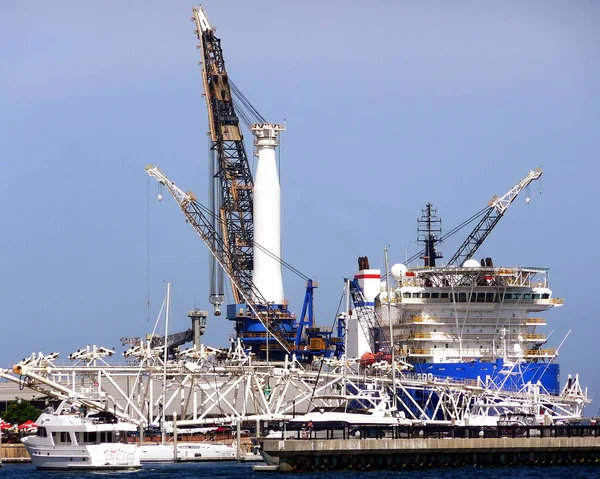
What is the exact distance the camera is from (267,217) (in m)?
168

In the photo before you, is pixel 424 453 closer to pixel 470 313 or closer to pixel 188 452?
pixel 188 452

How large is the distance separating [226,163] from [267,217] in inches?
317

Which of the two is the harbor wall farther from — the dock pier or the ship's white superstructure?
the ship's white superstructure

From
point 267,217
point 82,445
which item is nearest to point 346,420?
point 82,445

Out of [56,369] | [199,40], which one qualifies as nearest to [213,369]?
[56,369]

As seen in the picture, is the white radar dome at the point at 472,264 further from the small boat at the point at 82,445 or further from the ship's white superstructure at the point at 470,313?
the small boat at the point at 82,445

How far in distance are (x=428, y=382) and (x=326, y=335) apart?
3425cm

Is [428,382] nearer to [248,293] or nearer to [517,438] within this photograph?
[517,438]

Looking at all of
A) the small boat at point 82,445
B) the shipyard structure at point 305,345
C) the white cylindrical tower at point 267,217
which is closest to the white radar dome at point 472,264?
the shipyard structure at point 305,345

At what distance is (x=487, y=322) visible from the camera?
454 feet

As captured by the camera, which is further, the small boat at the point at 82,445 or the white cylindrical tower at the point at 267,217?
the white cylindrical tower at the point at 267,217

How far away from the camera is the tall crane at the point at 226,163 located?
170 metres

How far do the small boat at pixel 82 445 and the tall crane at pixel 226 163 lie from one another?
68.9 meters

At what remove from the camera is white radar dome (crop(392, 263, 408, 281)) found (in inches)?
5758
